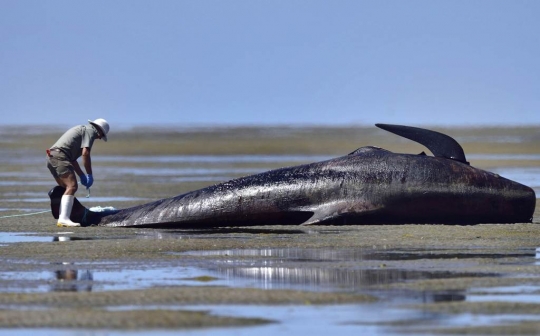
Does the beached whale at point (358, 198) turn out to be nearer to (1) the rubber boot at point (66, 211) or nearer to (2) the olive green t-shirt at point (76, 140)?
(1) the rubber boot at point (66, 211)

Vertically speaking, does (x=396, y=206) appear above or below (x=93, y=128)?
below

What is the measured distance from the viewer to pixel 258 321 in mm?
11164

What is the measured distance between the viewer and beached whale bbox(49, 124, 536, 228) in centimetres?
1956

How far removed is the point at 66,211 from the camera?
19.9m

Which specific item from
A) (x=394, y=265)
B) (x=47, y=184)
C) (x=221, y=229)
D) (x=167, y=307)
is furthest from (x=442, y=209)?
(x=47, y=184)

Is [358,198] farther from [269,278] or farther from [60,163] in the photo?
[269,278]

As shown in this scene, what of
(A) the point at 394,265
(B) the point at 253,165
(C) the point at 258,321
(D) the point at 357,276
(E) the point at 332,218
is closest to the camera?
(C) the point at 258,321

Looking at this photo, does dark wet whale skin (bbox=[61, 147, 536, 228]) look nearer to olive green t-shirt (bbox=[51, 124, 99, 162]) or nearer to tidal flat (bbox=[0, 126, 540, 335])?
tidal flat (bbox=[0, 126, 540, 335])

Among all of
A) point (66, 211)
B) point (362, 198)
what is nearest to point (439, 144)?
point (362, 198)

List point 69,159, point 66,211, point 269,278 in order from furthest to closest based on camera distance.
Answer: point 69,159 → point 66,211 → point 269,278

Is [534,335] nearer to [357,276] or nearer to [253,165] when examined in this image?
[357,276]

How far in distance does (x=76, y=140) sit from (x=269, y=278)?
23.7 feet

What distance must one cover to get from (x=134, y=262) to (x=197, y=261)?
757mm

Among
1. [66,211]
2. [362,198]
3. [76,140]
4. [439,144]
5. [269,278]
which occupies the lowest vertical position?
[269,278]
